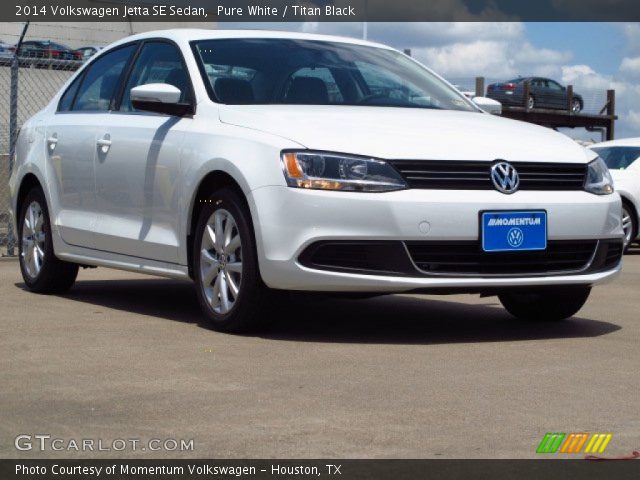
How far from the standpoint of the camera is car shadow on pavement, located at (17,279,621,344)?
22.7 feet

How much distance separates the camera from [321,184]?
21.1 feet

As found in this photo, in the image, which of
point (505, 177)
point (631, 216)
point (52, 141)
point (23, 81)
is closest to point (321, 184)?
point (505, 177)

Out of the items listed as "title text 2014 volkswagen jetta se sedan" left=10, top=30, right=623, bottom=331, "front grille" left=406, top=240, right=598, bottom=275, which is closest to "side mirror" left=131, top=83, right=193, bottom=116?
"title text 2014 volkswagen jetta se sedan" left=10, top=30, right=623, bottom=331

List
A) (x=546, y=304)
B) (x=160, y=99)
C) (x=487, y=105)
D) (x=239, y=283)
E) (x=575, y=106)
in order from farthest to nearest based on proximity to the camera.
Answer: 1. (x=575, y=106)
2. (x=487, y=105)
3. (x=546, y=304)
4. (x=160, y=99)
5. (x=239, y=283)

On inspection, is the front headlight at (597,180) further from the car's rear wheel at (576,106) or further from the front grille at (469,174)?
the car's rear wheel at (576,106)

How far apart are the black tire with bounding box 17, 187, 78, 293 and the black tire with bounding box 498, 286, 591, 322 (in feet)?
9.78

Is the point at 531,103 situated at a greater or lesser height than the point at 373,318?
lesser

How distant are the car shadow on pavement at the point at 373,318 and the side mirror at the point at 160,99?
3.87ft

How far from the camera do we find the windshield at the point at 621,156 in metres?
16.1

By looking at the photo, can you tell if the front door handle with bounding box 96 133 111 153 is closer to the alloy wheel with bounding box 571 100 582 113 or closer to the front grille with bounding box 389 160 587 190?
the front grille with bounding box 389 160 587 190

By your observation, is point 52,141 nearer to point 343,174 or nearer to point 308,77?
point 308,77

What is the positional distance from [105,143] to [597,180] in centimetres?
296

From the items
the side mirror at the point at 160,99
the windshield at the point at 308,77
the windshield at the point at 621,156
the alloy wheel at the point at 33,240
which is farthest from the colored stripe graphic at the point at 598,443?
the windshield at the point at 621,156
